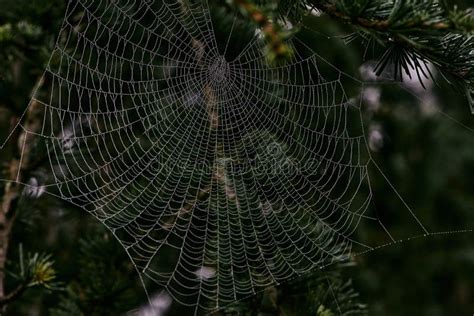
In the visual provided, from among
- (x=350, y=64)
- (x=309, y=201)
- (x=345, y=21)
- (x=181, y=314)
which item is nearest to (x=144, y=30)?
(x=309, y=201)

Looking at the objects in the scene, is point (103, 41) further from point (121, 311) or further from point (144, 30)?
point (121, 311)

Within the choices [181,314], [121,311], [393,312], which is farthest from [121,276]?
[393,312]

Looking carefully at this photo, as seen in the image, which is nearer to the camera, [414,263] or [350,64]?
[350,64]

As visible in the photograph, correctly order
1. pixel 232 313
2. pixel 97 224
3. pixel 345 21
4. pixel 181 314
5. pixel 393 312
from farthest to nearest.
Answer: pixel 393 312 → pixel 181 314 → pixel 97 224 → pixel 232 313 → pixel 345 21

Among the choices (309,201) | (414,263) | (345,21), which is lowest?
(414,263)

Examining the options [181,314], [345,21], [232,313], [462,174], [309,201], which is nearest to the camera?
[345,21]

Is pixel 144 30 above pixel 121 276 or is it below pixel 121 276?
above
